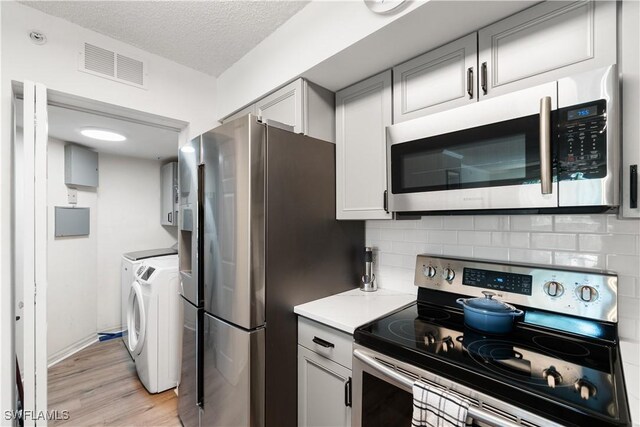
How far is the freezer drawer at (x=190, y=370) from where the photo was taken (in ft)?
5.48

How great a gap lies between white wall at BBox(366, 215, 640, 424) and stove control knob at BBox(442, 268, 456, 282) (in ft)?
0.40

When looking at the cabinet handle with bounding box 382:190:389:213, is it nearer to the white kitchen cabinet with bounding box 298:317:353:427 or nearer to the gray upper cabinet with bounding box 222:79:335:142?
the gray upper cabinet with bounding box 222:79:335:142

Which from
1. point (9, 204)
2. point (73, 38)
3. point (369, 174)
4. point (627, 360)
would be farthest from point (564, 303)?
point (73, 38)

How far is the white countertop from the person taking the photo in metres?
1.28

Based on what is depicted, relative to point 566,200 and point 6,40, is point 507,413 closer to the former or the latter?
point 566,200

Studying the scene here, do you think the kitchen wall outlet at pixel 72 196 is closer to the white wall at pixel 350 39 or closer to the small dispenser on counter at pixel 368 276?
the white wall at pixel 350 39

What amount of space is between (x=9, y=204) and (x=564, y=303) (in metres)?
2.67

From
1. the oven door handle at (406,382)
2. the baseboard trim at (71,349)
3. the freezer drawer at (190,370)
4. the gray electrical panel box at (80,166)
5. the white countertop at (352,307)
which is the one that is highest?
the gray electrical panel box at (80,166)

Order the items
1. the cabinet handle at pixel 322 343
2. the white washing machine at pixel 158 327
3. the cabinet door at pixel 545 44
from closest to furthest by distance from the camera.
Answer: the cabinet door at pixel 545 44 → the cabinet handle at pixel 322 343 → the white washing machine at pixel 158 327

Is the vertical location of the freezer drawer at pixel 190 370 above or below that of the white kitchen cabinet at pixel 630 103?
below

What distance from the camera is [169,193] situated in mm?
3615

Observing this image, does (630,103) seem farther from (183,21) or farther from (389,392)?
(183,21)

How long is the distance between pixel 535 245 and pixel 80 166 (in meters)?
4.03

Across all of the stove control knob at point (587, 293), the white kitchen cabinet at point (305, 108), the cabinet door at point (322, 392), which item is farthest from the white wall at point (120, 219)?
the stove control knob at point (587, 293)
